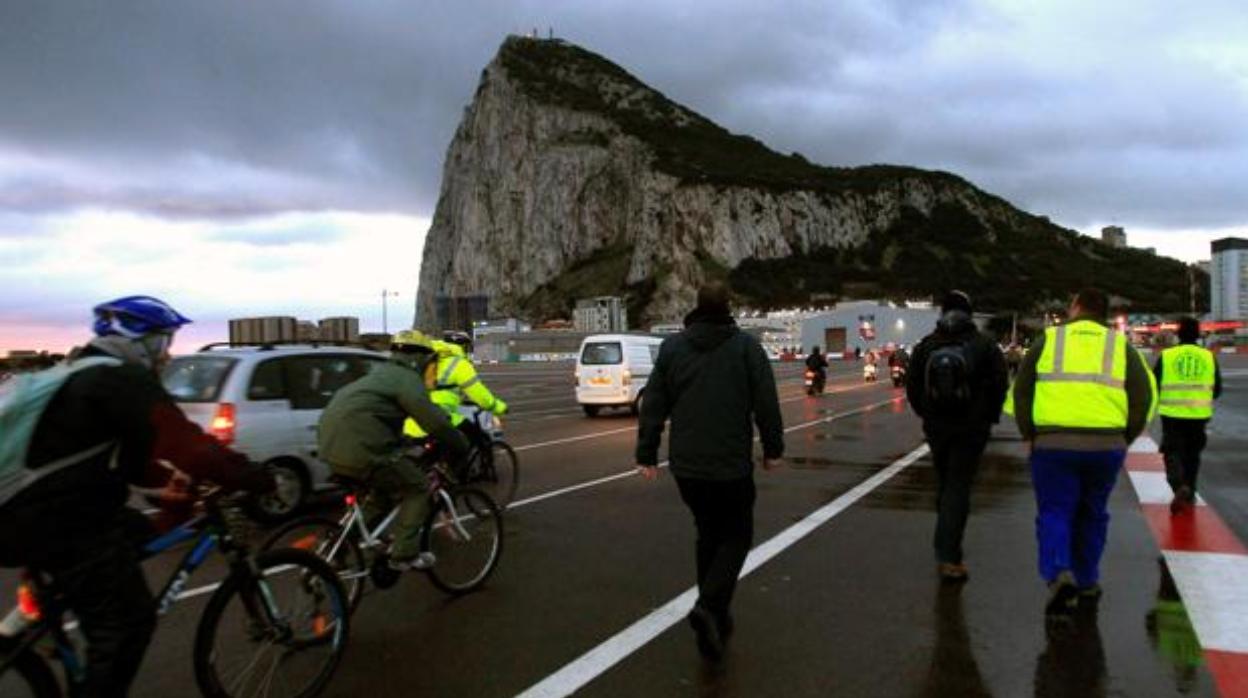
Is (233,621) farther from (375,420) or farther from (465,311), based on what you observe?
(465,311)

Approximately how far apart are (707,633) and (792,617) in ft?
3.11

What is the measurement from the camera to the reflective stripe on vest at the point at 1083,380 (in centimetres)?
545

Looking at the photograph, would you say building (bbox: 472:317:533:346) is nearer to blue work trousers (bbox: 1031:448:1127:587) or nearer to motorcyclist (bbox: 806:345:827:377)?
motorcyclist (bbox: 806:345:827:377)

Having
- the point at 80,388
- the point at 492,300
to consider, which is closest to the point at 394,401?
the point at 80,388

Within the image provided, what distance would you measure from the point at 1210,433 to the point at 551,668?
15.3 meters

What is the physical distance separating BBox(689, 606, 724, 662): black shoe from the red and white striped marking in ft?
7.42

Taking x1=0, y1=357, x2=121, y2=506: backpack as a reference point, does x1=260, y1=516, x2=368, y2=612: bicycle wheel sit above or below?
below

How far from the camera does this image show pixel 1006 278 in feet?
606

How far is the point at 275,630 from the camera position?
Answer: 14.2 ft

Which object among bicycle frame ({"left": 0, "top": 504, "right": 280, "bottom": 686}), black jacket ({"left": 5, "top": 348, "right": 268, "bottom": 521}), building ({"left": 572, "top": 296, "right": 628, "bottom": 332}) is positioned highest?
building ({"left": 572, "top": 296, "right": 628, "bottom": 332})

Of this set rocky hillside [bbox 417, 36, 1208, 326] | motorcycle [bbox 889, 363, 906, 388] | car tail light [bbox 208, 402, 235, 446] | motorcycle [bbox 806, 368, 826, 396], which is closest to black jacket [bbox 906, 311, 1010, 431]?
car tail light [bbox 208, 402, 235, 446]

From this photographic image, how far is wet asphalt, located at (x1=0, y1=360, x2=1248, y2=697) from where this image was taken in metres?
4.57

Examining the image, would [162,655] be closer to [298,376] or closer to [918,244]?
[298,376]

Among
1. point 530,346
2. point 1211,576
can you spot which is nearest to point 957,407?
point 1211,576
